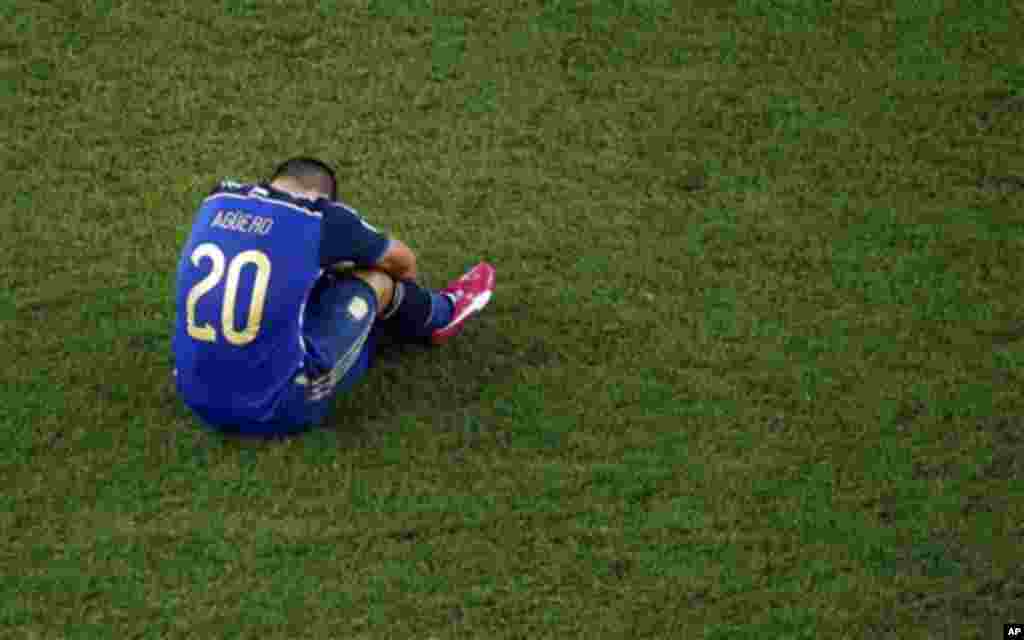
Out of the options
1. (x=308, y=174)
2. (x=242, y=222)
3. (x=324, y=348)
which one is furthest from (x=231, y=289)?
(x=308, y=174)

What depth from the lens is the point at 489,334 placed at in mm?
6074

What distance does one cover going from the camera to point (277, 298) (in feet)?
17.5

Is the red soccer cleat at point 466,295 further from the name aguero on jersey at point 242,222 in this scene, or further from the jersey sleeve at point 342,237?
the name aguero on jersey at point 242,222

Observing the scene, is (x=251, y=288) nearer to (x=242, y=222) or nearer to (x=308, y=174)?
(x=242, y=222)

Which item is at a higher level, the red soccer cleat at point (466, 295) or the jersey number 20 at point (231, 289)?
the jersey number 20 at point (231, 289)

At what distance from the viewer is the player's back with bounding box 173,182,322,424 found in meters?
5.31

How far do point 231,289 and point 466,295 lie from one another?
38.9 inches

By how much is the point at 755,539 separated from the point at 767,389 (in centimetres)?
66

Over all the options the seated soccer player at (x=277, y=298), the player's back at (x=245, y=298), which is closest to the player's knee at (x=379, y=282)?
the seated soccer player at (x=277, y=298)

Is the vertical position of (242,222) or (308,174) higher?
(308,174)

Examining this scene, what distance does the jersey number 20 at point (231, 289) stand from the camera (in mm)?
5301

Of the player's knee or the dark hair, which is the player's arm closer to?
the player's knee

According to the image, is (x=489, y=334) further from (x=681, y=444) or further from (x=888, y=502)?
(x=888, y=502)

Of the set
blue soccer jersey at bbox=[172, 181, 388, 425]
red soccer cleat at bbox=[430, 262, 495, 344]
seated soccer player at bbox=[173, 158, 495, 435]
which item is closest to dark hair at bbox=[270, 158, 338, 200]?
seated soccer player at bbox=[173, 158, 495, 435]
